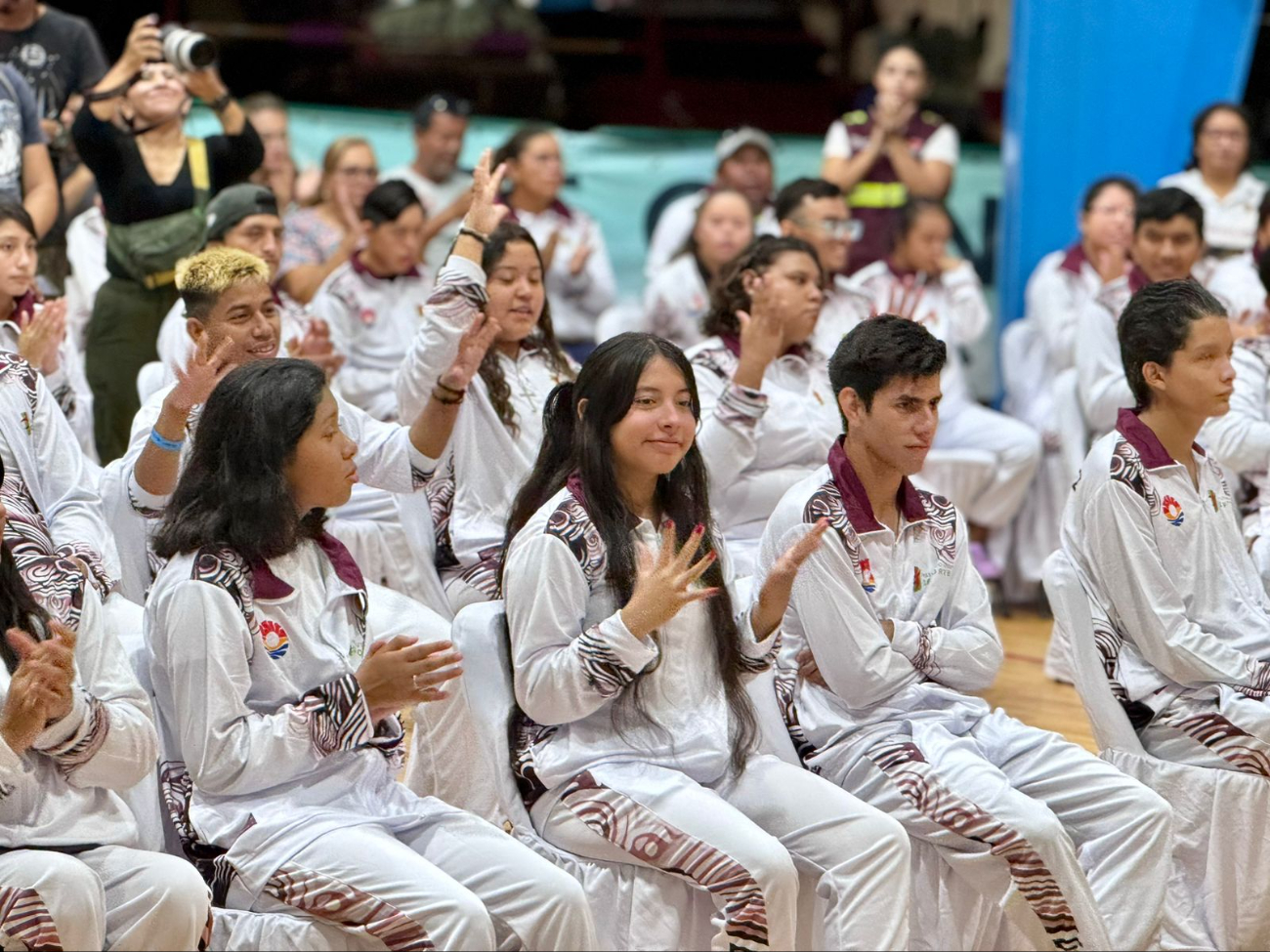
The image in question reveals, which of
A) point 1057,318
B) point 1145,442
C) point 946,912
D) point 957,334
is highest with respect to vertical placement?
point 1145,442

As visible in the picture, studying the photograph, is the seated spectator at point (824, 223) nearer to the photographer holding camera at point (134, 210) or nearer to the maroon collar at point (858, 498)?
the photographer holding camera at point (134, 210)

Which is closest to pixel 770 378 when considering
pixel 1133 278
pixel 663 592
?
pixel 1133 278

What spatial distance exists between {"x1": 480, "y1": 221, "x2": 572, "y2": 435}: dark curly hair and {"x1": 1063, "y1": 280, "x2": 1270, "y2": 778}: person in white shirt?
4.29ft

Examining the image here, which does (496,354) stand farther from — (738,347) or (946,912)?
(946,912)

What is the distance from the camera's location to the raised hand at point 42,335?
395 centimetres

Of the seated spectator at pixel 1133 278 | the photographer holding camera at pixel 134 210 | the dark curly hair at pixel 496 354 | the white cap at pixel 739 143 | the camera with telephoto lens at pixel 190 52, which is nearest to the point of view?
the dark curly hair at pixel 496 354

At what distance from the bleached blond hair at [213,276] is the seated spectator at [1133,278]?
268cm

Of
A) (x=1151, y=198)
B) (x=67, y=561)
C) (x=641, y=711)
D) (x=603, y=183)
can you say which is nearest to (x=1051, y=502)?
(x=1151, y=198)

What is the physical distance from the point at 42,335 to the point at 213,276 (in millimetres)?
442

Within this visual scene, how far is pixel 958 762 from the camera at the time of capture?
10.3ft

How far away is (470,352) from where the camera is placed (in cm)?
394

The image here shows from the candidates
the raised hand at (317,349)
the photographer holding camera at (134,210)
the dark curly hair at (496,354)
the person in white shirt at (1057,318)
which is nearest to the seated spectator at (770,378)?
the dark curly hair at (496,354)

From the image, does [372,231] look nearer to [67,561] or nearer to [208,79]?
[208,79]

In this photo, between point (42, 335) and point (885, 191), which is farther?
point (885, 191)
